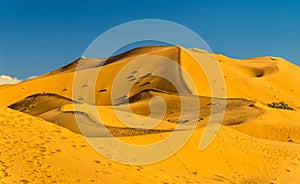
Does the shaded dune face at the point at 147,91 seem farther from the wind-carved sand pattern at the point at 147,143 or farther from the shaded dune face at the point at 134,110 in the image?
the wind-carved sand pattern at the point at 147,143

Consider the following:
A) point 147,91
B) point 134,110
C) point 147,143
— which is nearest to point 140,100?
point 147,91

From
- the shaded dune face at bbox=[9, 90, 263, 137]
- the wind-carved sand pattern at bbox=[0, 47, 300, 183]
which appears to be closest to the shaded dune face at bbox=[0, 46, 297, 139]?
the shaded dune face at bbox=[9, 90, 263, 137]

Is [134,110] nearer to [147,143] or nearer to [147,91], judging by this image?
[147,91]

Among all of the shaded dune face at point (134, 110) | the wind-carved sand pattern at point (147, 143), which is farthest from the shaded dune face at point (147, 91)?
the wind-carved sand pattern at point (147, 143)

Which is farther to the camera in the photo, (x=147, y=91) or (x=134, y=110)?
(x=147, y=91)

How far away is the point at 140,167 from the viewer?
1055cm

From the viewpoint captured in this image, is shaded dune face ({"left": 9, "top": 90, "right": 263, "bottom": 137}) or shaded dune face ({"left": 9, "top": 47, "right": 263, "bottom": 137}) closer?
shaded dune face ({"left": 9, "top": 90, "right": 263, "bottom": 137})

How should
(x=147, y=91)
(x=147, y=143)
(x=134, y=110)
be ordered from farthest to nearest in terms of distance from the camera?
(x=147, y=91), (x=134, y=110), (x=147, y=143)

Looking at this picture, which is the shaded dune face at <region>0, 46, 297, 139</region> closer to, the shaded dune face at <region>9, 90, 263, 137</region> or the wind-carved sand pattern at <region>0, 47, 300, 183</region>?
the shaded dune face at <region>9, 90, 263, 137</region>

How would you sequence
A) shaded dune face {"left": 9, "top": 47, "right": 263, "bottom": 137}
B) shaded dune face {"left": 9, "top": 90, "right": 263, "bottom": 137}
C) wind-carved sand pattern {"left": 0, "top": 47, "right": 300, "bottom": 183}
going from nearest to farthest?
wind-carved sand pattern {"left": 0, "top": 47, "right": 300, "bottom": 183} → shaded dune face {"left": 9, "top": 90, "right": 263, "bottom": 137} → shaded dune face {"left": 9, "top": 47, "right": 263, "bottom": 137}

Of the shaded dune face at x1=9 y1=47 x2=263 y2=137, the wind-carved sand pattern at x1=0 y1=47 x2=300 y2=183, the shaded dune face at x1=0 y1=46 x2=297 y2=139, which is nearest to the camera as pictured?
the wind-carved sand pattern at x1=0 y1=47 x2=300 y2=183

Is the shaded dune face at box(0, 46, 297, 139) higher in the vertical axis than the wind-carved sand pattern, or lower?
higher

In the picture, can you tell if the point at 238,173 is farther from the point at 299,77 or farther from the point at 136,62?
the point at 299,77

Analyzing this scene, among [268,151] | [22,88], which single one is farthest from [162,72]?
[268,151]
